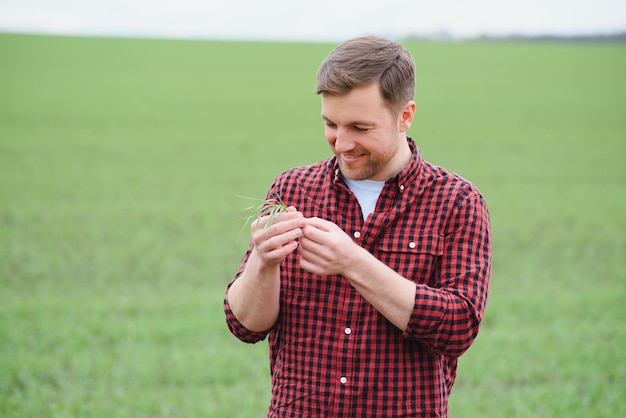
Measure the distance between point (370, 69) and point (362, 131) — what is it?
216 millimetres

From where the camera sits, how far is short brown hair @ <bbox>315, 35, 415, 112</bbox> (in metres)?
2.76

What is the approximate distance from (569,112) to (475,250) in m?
32.8

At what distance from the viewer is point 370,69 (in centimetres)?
277

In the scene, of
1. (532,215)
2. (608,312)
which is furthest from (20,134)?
(608,312)

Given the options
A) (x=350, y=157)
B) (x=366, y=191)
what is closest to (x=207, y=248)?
(x=366, y=191)

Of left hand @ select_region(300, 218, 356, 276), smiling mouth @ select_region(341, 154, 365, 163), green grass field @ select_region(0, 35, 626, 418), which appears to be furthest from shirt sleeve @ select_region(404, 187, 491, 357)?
green grass field @ select_region(0, 35, 626, 418)

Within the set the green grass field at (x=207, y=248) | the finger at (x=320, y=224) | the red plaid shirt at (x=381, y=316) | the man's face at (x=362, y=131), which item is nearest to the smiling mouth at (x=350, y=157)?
the man's face at (x=362, y=131)

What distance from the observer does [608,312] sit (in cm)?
887

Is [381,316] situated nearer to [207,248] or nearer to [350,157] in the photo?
[350,157]

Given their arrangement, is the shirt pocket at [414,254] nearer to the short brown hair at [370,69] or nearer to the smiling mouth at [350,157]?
the smiling mouth at [350,157]

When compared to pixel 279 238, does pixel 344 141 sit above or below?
above

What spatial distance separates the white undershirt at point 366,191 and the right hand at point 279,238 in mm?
352

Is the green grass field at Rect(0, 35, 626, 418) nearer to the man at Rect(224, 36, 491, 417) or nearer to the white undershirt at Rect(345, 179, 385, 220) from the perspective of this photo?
the man at Rect(224, 36, 491, 417)

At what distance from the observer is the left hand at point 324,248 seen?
258 cm
